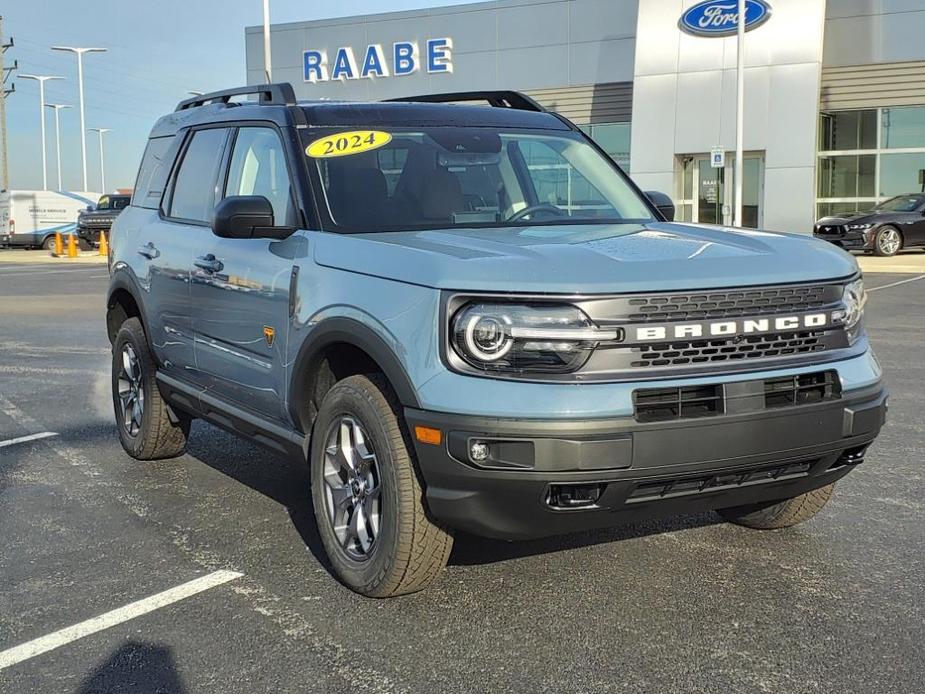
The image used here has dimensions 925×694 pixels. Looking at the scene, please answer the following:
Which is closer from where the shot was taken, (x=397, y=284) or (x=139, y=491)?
(x=397, y=284)

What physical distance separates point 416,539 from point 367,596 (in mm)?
388

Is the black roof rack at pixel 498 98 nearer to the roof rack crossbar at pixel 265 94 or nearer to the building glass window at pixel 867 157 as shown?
the roof rack crossbar at pixel 265 94

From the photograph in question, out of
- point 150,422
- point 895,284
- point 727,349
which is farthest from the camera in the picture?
point 895,284

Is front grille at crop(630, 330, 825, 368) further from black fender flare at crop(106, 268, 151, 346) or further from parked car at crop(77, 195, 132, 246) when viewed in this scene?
parked car at crop(77, 195, 132, 246)

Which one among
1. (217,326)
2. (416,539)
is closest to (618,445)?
(416,539)

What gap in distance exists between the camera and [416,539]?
11.9 ft

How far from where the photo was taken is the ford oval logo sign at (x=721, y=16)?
28781mm

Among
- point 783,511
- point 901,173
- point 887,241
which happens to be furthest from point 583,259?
point 901,173

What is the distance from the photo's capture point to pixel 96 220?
3675 centimetres

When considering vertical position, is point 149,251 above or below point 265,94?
below

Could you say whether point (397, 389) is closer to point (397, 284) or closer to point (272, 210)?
point (397, 284)

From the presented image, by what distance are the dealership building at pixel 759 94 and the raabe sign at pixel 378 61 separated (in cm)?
316

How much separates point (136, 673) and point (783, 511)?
2704 mm

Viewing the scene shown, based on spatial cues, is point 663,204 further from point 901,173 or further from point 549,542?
point 901,173
